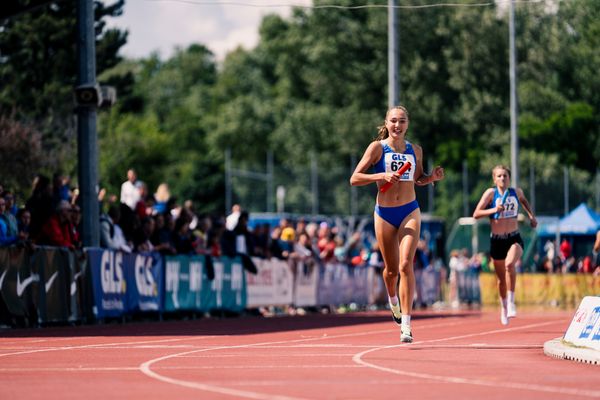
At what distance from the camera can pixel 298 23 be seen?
315 feet

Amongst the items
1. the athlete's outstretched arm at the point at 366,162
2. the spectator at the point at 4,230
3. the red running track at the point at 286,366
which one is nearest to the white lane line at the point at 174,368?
the red running track at the point at 286,366

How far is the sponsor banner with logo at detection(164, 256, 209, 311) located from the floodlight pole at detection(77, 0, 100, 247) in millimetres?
2014

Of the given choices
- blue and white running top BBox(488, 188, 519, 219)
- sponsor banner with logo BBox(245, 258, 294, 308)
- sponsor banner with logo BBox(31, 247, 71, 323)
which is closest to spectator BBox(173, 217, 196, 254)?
sponsor banner with logo BBox(245, 258, 294, 308)

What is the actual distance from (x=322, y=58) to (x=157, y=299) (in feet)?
214

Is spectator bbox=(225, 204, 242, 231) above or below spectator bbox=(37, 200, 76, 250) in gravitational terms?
above

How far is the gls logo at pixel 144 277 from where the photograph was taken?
26328 mm

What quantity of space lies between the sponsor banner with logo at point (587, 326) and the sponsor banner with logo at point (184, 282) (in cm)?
1360

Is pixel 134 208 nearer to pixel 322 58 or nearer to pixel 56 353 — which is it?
pixel 56 353

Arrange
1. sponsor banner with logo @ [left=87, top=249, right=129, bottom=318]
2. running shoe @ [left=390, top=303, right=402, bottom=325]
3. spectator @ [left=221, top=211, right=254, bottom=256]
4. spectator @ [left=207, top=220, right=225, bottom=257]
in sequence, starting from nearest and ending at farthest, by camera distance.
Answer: running shoe @ [left=390, top=303, right=402, bottom=325] → sponsor banner with logo @ [left=87, top=249, right=129, bottom=318] → spectator @ [left=207, top=220, right=225, bottom=257] → spectator @ [left=221, top=211, right=254, bottom=256]

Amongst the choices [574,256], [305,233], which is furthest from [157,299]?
[574,256]

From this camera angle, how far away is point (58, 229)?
77.6 feet

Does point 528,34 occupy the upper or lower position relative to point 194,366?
upper

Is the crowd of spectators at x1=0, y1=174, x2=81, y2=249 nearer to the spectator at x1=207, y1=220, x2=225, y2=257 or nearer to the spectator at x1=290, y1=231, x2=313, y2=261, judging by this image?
the spectator at x1=207, y1=220, x2=225, y2=257

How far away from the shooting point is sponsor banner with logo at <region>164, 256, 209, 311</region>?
91.1ft
